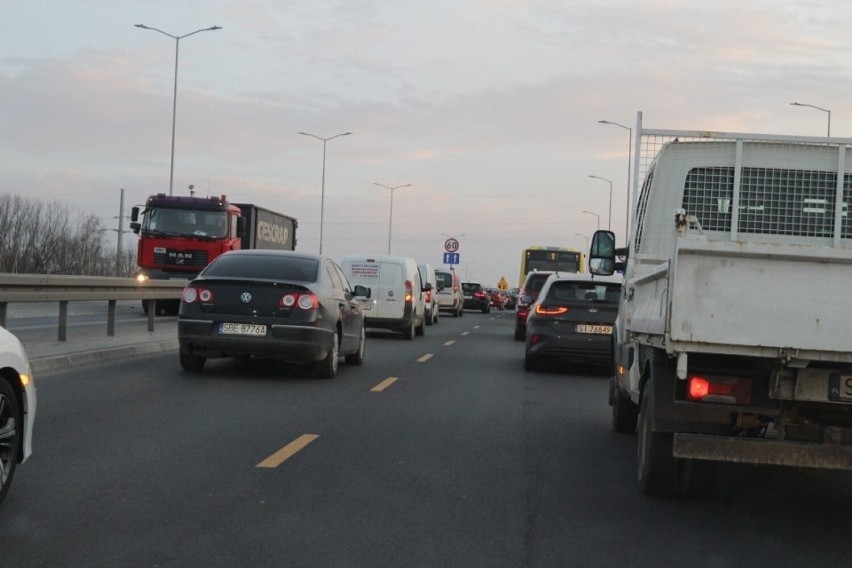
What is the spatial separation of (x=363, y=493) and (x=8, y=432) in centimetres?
207

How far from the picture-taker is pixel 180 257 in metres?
30.0

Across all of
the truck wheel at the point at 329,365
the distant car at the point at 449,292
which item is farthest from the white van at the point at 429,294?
the truck wheel at the point at 329,365

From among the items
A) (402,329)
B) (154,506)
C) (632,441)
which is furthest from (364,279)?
(154,506)

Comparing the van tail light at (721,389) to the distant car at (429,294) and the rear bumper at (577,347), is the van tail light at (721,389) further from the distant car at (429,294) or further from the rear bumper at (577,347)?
the distant car at (429,294)

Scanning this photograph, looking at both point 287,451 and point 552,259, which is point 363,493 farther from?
point 552,259

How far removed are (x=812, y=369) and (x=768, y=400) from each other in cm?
31

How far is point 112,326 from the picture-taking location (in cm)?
1848

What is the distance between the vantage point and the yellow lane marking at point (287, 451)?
785 cm

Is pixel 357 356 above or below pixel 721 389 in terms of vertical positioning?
below

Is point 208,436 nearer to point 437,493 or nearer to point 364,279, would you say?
point 437,493

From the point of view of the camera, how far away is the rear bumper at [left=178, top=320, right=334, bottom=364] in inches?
529

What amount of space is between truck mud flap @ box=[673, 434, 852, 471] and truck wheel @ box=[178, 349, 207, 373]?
901cm

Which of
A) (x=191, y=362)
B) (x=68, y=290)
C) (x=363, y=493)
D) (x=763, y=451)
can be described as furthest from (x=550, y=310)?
(x=763, y=451)

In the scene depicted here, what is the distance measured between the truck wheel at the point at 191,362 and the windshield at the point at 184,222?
16117 mm
